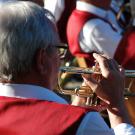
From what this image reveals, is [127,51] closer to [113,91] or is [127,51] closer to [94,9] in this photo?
[94,9]

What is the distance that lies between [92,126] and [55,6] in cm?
358

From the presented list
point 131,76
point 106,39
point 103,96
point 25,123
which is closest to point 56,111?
point 25,123

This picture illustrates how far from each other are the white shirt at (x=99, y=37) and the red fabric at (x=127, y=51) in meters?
0.05

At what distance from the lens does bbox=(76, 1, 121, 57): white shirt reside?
16.5 ft

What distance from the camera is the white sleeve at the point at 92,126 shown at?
7.19 feet

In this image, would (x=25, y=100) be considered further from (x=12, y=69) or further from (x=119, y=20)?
(x=119, y=20)

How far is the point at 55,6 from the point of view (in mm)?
5695

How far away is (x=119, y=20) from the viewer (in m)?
5.83

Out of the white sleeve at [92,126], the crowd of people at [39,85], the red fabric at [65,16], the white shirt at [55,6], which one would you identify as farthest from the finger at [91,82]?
the red fabric at [65,16]

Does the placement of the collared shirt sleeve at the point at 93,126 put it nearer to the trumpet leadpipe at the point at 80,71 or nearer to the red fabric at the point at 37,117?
the red fabric at the point at 37,117

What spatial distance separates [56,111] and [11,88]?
0.20 m

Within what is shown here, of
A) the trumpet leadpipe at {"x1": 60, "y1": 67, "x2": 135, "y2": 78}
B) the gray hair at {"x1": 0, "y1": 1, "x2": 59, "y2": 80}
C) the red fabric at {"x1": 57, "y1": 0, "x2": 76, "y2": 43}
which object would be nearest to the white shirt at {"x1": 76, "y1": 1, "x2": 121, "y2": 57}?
the red fabric at {"x1": 57, "y1": 0, "x2": 76, "y2": 43}

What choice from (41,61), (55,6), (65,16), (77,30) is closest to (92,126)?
(41,61)

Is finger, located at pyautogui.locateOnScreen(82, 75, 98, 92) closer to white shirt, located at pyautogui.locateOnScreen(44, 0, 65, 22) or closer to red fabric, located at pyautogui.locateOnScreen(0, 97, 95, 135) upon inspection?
red fabric, located at pyautogui.locateOnScreen(0, 97, 95, 135)
